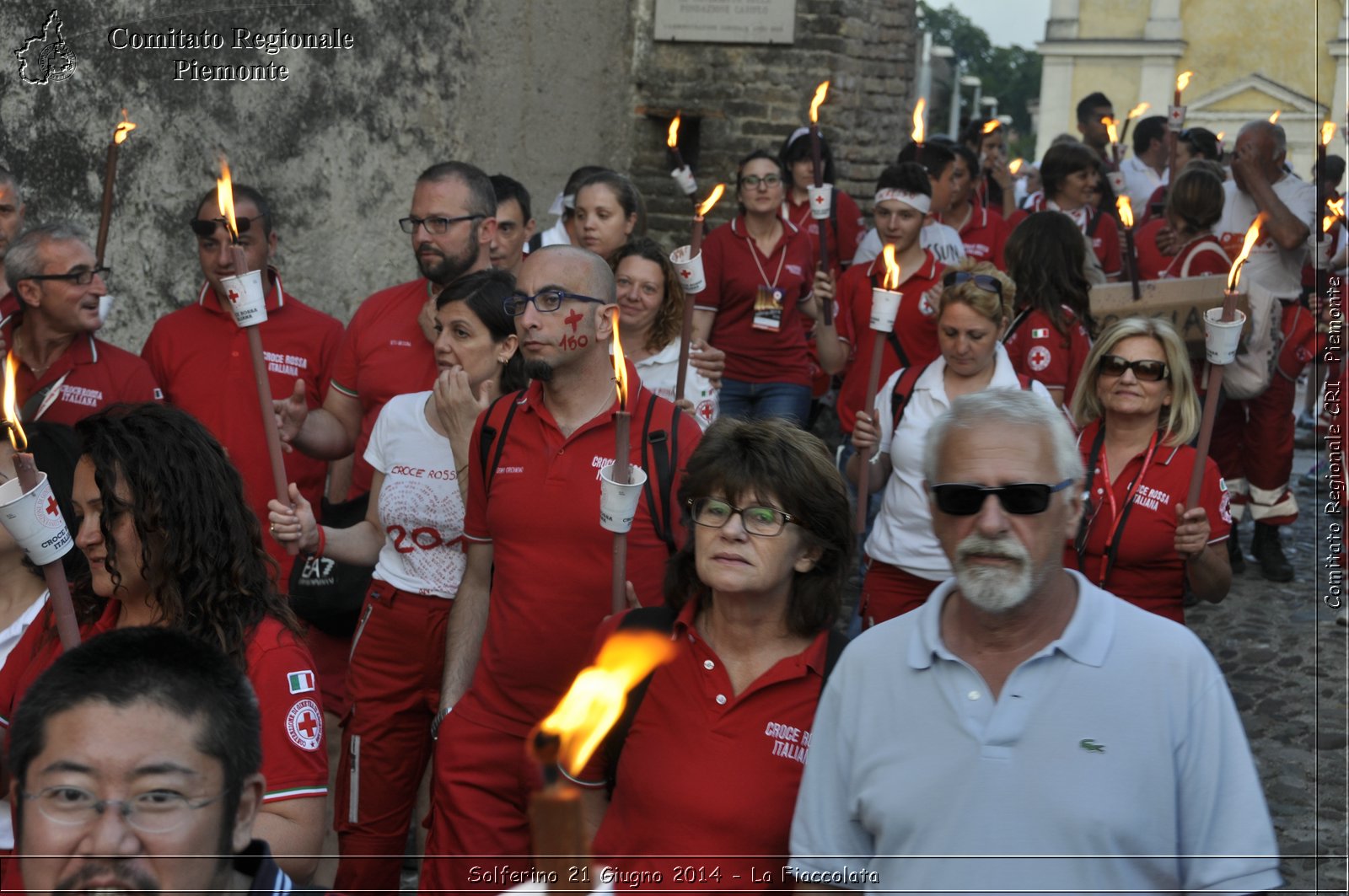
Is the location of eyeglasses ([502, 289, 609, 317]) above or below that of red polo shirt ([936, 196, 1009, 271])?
below

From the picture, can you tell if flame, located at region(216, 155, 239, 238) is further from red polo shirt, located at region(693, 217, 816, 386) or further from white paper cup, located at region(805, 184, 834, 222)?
red polo shirt, located at region(693, 217, 816, 386)

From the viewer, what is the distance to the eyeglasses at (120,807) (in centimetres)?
221

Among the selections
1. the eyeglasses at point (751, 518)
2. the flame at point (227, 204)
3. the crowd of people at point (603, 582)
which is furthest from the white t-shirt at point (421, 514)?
the eyeglasses at point (751, 518)

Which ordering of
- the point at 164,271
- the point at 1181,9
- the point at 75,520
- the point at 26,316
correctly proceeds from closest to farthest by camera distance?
the point at 75,520 < the point at 26,316 < the point at 164,271 < the point at 1181,9

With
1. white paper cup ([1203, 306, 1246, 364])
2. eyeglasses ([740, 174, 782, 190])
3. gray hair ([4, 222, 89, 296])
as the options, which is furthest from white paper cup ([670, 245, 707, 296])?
eyeglasses ([740, 174, 782, 190])

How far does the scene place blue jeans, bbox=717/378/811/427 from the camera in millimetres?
8320

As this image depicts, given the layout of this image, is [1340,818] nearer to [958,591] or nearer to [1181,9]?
[958,591]

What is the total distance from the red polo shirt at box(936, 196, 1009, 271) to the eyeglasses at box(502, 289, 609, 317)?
5299 millimetres

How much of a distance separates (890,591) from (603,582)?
68.4 inches

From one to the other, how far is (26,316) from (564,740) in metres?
4.52

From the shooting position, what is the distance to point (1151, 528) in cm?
475

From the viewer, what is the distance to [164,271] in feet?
25.0

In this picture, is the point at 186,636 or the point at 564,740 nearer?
the point at 564,740

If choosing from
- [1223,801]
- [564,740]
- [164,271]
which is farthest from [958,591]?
[164,271]
